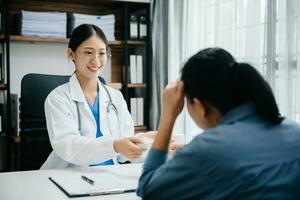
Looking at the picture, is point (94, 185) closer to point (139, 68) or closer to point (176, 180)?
point (176, 180)

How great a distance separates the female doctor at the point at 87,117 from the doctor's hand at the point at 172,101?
1.47ft

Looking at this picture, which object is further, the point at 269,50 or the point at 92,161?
the point at 269,50

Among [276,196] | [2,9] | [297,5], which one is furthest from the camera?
[2,9]

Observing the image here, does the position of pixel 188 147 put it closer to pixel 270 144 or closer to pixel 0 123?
pixel 270 144

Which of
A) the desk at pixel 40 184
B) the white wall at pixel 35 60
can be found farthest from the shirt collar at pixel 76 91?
the white wall at pixel 35 60

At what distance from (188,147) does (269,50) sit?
4.95ft

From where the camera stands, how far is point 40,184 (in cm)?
146

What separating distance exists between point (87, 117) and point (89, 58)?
306mm

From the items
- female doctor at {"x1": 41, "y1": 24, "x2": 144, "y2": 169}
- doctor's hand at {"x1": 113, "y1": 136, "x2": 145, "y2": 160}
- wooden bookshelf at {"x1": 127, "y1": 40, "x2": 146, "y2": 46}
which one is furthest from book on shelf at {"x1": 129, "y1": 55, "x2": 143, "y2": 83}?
doctor's hand at {"x1": 113, "y1": 136, "x2": 145, "y2": 160}

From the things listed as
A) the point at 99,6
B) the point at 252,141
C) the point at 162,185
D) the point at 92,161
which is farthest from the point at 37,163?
the point at 99,6

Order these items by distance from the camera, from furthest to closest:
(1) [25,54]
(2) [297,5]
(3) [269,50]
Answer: (1) [25,54] < (3) [269,50] < (2) [297,5]

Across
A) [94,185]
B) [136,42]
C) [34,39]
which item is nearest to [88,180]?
[94,185]

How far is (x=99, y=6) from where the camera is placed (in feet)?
11.8

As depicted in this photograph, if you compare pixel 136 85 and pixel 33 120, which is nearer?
pixel 33 120
